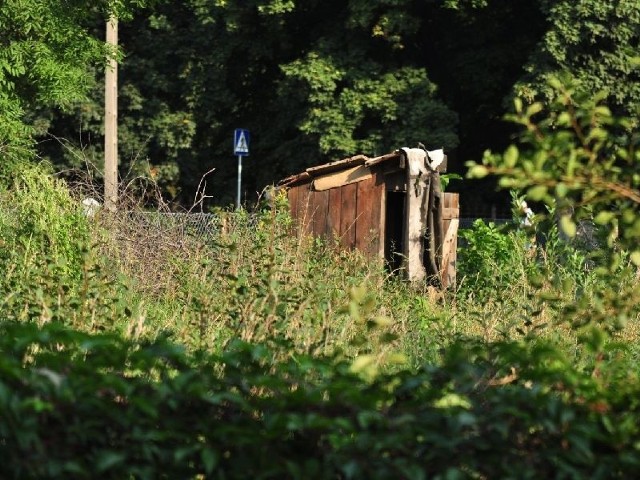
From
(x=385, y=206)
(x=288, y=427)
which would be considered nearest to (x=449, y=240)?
(x=385, y=206)

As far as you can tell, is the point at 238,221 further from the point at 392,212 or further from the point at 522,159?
the point at 522,159

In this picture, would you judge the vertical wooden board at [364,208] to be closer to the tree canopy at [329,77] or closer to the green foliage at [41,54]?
the green foliage at [41,54]

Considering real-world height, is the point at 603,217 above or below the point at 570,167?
below

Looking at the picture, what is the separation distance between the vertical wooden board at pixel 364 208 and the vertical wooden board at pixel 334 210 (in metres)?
0.25

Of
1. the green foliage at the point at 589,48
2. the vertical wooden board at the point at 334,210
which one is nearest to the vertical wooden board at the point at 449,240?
the vertical wooden board at the point at 334,210

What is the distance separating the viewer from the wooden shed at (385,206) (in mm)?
12609

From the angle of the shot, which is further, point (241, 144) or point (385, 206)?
point (241, 144)

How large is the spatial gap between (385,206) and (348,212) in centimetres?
41

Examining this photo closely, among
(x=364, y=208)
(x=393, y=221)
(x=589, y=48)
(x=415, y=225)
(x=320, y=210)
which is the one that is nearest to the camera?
(x=415, y=225)

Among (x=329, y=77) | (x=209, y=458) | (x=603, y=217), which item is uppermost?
(x=329, y=77)

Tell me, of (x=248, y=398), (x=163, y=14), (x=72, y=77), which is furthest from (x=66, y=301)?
(x=163, y=14)

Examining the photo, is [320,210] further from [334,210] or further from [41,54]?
[41,54]

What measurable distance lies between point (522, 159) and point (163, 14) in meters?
31.4

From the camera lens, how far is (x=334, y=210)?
13.2m
